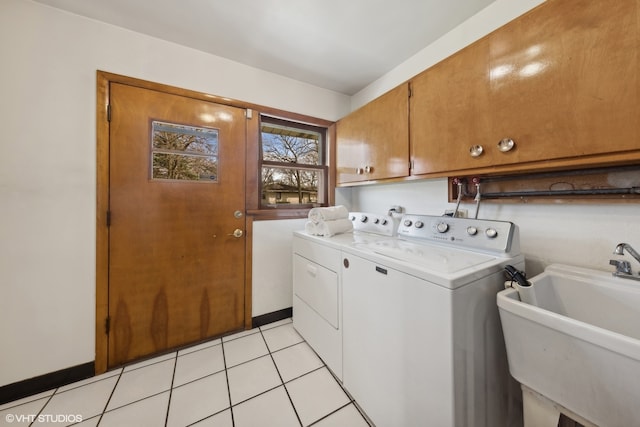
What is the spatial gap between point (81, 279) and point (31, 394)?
69 centimetres

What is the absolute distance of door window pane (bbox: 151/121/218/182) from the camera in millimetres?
1693

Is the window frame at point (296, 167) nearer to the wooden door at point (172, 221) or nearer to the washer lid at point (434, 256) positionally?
the wooden door at point (172, 221)

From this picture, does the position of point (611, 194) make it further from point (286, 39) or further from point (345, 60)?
point (286, 39)

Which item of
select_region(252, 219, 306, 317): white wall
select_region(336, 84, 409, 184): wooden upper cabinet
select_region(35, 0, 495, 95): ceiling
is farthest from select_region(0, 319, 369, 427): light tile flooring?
select_region(35, 0, 495, 95): ceiling

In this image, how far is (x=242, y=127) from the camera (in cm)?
198

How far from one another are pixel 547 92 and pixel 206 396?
2346 millimetres

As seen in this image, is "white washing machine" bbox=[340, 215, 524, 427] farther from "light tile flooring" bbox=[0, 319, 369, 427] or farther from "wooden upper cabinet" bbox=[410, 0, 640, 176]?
"wooden upper cabinet" bbox=[410, 0, 640, 176]

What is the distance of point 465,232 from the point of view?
123cm

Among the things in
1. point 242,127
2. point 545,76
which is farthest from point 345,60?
point 545,76

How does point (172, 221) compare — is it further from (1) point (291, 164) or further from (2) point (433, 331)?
(2) point (433, 331)

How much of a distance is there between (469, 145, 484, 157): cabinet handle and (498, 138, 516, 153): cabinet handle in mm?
83
